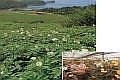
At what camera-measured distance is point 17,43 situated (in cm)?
466

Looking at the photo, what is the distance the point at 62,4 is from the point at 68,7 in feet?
0.26

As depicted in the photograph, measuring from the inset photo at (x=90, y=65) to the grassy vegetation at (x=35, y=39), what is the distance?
14cm

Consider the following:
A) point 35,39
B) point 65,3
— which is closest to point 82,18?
point 65,3

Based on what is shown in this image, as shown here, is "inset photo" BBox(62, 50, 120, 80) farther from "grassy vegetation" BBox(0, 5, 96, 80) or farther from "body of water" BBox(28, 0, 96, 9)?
"body of water" BBox(28, 0, 96, 9)

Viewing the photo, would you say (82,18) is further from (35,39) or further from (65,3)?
(35,39)

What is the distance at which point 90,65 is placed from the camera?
14.4ft

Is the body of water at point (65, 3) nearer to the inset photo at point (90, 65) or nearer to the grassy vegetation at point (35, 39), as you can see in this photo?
the grassy vegetation at point (35, 39)

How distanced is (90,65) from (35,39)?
0.72m

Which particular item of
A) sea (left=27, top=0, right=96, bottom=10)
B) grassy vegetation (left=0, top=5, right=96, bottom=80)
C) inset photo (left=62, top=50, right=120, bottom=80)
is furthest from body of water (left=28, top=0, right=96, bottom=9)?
inset photo (left=62, top=50, right=120, bottom=80)

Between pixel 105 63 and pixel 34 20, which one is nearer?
pixel 105 63

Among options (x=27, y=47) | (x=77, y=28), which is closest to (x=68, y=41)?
(x=77, y=28)

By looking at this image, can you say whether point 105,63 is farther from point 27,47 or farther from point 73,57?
point 27,47

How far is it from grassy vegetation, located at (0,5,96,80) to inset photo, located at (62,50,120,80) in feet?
0.45

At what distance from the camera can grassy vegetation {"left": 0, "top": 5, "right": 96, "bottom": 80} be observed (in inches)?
179
